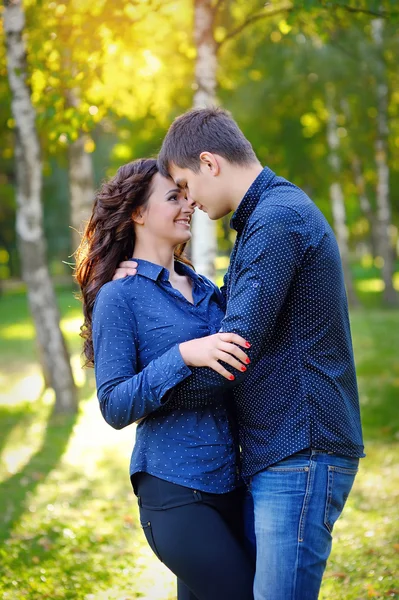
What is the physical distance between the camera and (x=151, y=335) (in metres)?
3.01

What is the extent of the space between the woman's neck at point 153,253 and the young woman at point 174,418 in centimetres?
10

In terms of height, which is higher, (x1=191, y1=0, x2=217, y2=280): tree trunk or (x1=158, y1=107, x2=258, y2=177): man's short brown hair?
(x1=191, y1=0, x2=217, y2=280): tree trunk

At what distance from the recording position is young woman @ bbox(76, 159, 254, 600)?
276 centimetres

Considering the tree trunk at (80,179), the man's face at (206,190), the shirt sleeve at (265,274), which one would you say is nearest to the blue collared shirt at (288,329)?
the shirt sleeve at (265,274)

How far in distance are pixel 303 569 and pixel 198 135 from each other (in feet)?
5.04

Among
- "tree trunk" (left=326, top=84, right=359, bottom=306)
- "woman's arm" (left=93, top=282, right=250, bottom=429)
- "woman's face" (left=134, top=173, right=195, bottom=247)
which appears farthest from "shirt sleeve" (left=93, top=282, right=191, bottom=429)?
"tree trunk" (left=326, top=84, right=359, bottom=306)

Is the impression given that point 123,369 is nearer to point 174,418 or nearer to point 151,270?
point 174,418

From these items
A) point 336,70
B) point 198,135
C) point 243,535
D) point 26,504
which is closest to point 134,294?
point 198,135

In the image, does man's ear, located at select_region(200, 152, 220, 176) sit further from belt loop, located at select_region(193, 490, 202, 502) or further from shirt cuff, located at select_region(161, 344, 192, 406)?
belt loop, located at select_region(193, 490, 202, 502)

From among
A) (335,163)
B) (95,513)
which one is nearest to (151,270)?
(95,513)

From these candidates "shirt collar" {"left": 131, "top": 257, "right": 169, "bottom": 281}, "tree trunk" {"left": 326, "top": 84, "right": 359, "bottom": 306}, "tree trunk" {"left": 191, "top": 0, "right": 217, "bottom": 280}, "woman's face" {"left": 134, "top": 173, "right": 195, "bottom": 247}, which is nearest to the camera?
"shirt collar" {"left": 131, "top": 257, "right": 169, "bottom": 281}

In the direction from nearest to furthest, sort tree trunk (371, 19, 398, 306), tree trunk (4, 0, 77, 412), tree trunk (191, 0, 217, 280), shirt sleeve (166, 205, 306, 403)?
shirt sleeve (166, 205, 306, 403) < tree trunk (191, 0, 217, 280) < tree trunk (4, 0, 77, 412) < tree trunk (371, 19, 398, 306)

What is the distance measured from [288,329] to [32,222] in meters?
8.29

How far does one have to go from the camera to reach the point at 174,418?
2.94 metres
